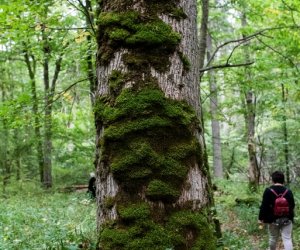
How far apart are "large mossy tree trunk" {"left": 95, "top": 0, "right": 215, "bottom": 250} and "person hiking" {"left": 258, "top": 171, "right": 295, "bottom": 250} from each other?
457 cm

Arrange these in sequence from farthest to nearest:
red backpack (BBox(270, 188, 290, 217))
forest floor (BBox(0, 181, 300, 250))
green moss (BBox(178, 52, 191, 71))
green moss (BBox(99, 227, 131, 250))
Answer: red backpack (BBox(270, 188, 290, 217))
forest floor (BBox(0, 181, 300, 250))
green moss (BBox(178, 52, 191, 71))
green moss (BBox(99, 227, 131, 250))

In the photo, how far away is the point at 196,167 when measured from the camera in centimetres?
284

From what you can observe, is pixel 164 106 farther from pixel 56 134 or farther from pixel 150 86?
pixel 56 134

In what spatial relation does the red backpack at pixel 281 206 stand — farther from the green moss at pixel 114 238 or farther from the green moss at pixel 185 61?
the green moss at pixel 114 238

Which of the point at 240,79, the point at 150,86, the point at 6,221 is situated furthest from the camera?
the point at 240,79

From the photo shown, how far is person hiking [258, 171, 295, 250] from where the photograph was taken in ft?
22.9

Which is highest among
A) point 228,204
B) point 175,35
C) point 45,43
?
point 45,43

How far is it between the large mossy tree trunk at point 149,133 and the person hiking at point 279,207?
15.0 feet

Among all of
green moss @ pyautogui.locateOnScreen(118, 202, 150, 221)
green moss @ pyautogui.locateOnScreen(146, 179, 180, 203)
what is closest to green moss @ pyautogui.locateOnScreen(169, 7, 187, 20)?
green moss @ pyautogui.locateOnScreen(146, 179, 180, 203)

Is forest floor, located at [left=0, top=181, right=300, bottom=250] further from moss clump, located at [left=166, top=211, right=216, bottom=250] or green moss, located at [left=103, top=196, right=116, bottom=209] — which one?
moss clump, located at [left=166, top=211, right=216, bottom=250]

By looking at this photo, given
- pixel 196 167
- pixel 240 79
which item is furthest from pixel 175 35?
pixel 240 79

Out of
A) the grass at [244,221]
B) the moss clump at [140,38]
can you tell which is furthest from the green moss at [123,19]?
the grass at [244,221]

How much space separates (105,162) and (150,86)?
2.10ft

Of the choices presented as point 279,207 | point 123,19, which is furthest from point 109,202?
point 279,207
